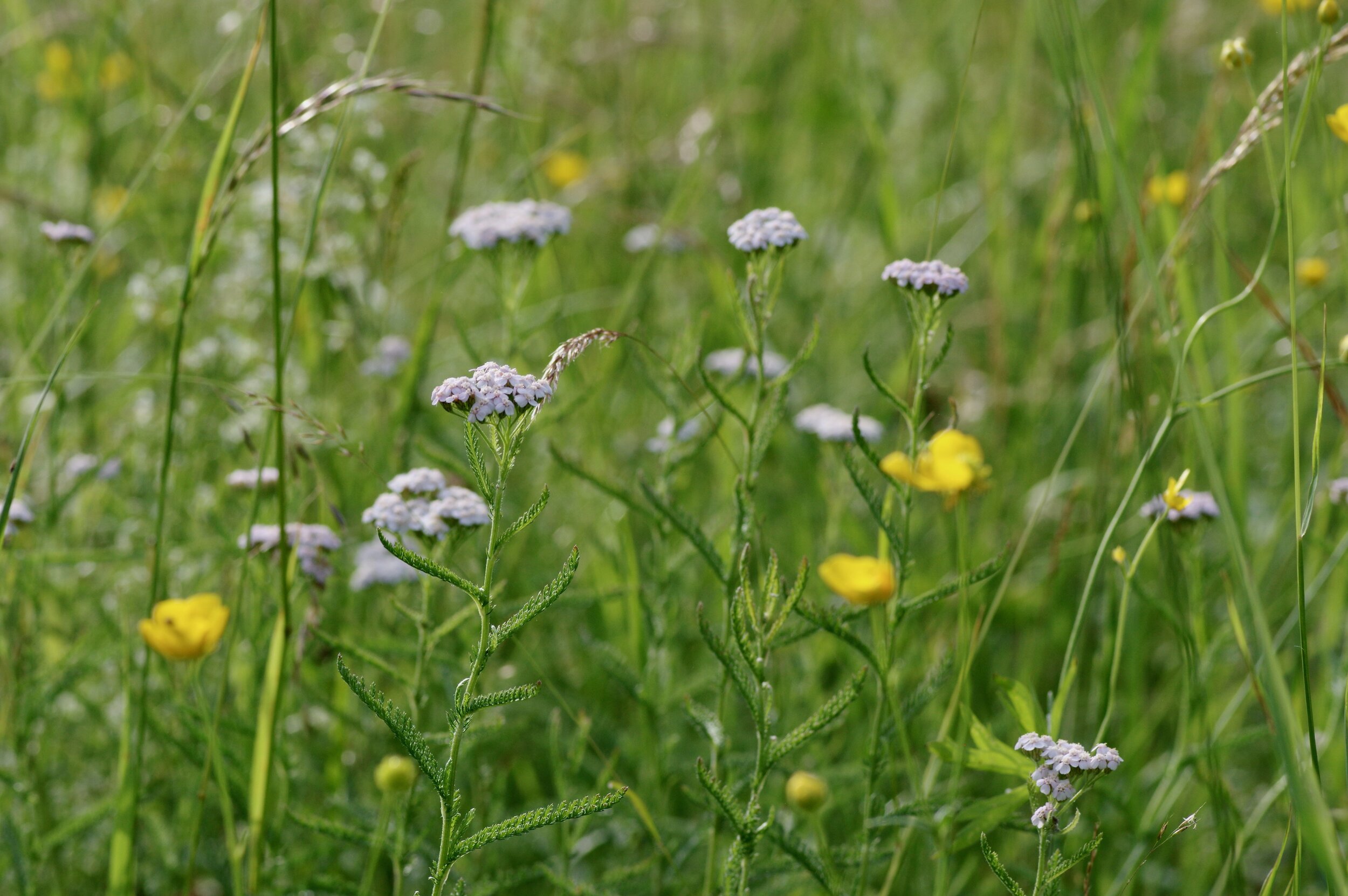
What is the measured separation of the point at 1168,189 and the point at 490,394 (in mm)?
2117

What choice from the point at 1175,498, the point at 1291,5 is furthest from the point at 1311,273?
the point at 1175,498

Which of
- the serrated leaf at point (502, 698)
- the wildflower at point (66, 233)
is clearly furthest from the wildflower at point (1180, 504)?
the wildflower at point (66, 233)

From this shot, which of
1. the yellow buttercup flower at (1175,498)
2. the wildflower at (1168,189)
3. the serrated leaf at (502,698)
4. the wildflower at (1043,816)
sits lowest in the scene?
the wildflower at (1043,816)

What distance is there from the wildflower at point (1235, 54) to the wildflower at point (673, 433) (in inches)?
42.0

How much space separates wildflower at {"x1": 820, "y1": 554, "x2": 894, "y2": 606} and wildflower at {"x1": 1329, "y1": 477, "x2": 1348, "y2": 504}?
35.6 inches

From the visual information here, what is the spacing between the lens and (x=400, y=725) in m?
1.15

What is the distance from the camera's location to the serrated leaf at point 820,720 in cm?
135

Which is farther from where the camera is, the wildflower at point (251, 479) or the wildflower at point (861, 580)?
the wildflower at point (251, 479)

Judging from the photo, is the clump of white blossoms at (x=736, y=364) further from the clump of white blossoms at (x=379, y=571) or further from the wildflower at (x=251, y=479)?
the wildflower at (x=251, y=479)

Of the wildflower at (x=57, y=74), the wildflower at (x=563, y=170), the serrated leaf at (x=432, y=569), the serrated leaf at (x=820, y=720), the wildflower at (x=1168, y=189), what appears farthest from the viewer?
the wildflower at (x=563, y=170)

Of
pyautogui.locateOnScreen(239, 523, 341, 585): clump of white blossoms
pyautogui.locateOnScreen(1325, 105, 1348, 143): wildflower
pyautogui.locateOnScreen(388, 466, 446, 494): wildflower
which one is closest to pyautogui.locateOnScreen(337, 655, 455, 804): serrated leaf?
pyautogui.locateOnScreen(388, 466, 446, 494): wildflower

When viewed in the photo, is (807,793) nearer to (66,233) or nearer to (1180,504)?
(1180,504)

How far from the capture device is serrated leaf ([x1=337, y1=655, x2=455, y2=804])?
1.10 m

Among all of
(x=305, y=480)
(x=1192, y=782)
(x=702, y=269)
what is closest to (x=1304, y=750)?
(x=1192, y=782)
